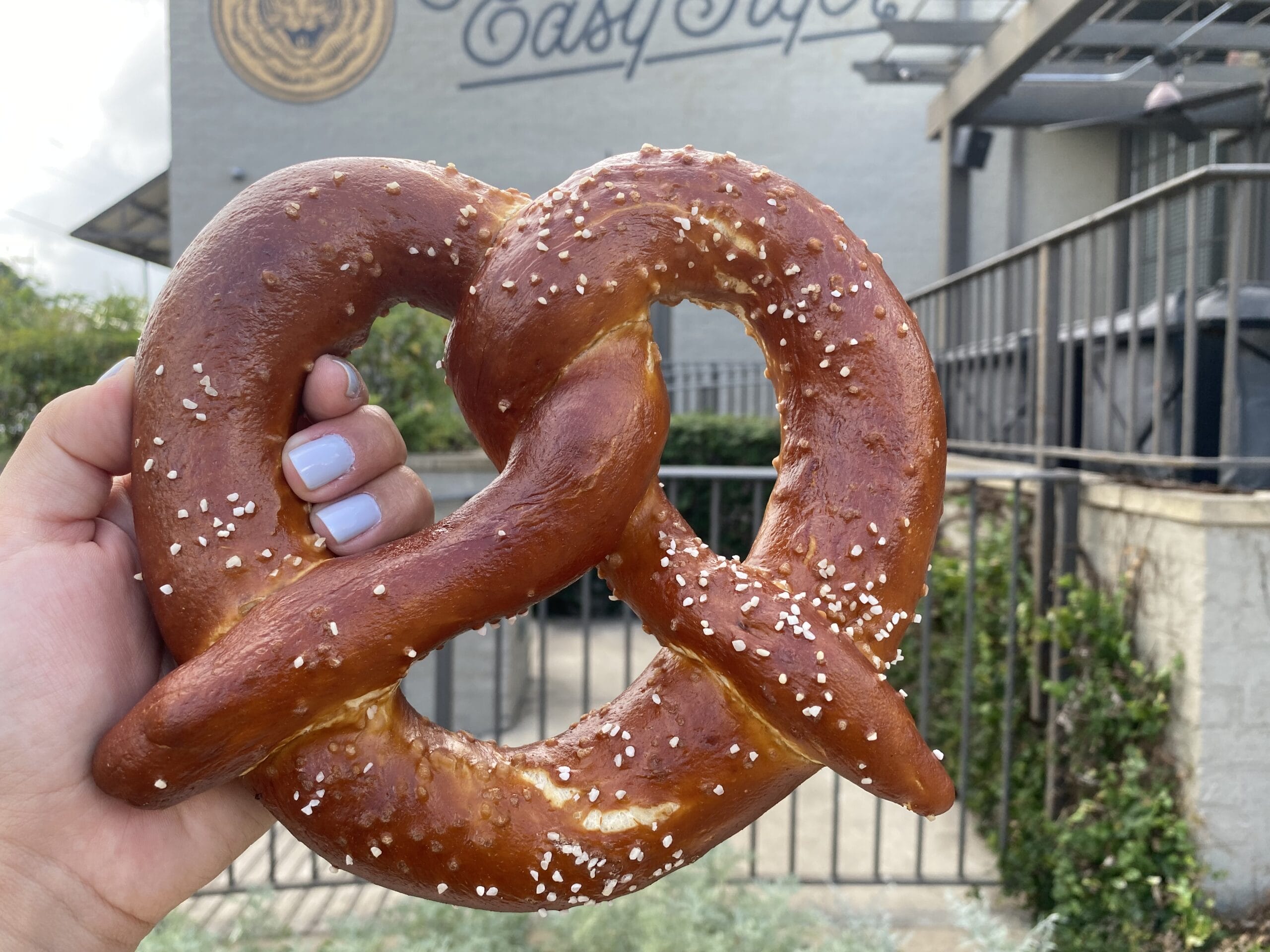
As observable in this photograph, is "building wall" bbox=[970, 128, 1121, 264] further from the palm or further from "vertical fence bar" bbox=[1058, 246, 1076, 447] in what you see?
the palm

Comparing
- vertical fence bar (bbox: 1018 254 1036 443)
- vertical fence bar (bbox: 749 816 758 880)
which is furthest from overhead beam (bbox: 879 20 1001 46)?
vertical fence bar (bbox: 749 816 758 880)

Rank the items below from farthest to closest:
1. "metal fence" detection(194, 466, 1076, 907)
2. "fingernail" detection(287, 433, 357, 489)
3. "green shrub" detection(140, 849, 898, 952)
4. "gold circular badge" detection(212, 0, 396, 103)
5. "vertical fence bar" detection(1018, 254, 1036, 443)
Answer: "gold circular badge" detection(212, 0, 396, 103)
"vertical fence bar" detection(1018, 254, 1036, 443)
"metal fence" detection(194, 466, 1076, 907)
"green shrub" detection(140, 849, 898, 952)
"fingernail" detection(287, 433, 357, 489)

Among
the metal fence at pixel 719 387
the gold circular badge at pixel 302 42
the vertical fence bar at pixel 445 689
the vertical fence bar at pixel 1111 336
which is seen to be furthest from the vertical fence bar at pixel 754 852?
the gold circular badge at pixel 302 42

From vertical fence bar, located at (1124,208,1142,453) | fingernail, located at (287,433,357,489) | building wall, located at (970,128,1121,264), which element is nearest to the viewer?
fingernail, located at (287,433,357,489)

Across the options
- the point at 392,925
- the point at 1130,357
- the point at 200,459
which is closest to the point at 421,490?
the point at 200,459

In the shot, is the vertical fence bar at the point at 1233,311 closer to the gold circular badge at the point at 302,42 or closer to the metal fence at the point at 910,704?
the metal fence at the point at 910,704

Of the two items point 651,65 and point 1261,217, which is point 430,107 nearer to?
point 651,65
